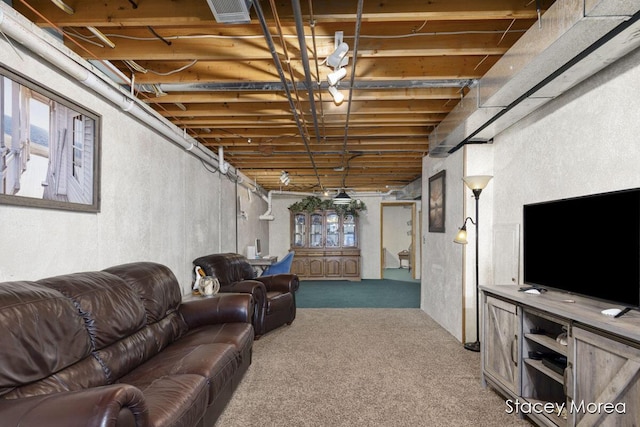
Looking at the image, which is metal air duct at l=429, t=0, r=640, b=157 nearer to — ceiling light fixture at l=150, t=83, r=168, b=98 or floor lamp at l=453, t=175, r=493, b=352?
floor lamp at l=453, t=175, r=493, b=352

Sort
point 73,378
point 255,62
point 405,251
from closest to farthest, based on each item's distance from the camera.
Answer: point 73,378 < point 255,62 < point 405,251

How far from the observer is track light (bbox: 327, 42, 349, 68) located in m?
2.39

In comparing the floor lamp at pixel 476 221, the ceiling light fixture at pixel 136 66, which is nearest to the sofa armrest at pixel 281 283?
the floor lamp at pixel 476 221

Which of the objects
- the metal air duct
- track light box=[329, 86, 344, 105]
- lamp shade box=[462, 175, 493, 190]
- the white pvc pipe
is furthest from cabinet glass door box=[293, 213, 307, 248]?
track light box=[329, 86, 344, 105]

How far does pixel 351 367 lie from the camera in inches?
133

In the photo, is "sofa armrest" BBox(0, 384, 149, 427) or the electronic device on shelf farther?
the electronic device on shelf

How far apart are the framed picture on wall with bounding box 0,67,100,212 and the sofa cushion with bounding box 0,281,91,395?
0.57m

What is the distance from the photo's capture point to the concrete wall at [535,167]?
7.22ft

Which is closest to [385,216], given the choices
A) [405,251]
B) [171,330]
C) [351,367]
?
[405,251]

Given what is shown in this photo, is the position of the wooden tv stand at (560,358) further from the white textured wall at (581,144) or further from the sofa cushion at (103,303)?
the sofa cushion at (103,303)

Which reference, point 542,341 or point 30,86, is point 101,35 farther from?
point 542,341

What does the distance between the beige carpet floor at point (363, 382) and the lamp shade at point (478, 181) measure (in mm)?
1658

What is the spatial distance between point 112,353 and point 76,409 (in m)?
0.98

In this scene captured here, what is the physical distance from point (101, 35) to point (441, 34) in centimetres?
228
